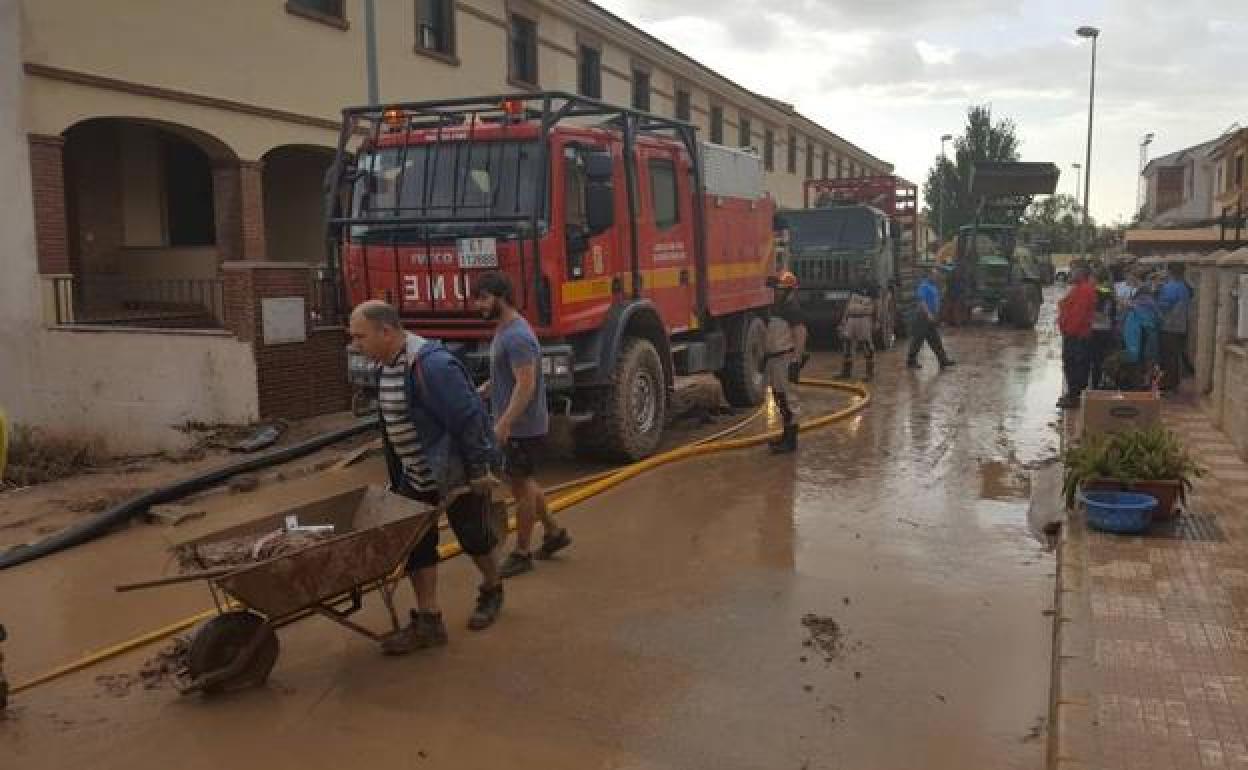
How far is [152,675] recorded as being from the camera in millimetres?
4910

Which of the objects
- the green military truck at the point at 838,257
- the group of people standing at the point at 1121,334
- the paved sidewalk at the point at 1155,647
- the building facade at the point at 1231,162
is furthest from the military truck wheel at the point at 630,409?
the building facade at the point at 1231,162

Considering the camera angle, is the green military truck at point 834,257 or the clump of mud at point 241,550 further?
the green military truck at point 834,257

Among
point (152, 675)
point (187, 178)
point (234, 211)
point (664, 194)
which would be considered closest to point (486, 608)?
point (152, 675)

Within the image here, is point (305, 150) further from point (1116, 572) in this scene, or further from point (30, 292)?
point (1116, 572)

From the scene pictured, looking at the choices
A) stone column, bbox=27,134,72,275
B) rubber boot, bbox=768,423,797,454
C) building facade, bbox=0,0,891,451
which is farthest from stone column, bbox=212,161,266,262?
rubber boot, bbox=768,423,797,454

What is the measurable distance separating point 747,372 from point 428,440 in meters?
8.01

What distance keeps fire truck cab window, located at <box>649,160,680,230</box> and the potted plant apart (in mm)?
4341

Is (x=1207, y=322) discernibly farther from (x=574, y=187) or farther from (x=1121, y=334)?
(x=574, y=187)

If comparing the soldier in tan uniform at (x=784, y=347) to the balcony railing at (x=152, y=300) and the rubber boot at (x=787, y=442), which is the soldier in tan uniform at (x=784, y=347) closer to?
the rubber boot at (x=787, y=442)

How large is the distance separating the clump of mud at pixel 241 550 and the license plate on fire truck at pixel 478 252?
3.83m

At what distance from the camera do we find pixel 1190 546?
20.7 ft

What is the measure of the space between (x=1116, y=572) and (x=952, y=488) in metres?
2.71

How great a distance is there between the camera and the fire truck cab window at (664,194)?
32.4 feet


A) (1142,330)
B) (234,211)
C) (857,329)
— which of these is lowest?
(857,329)
